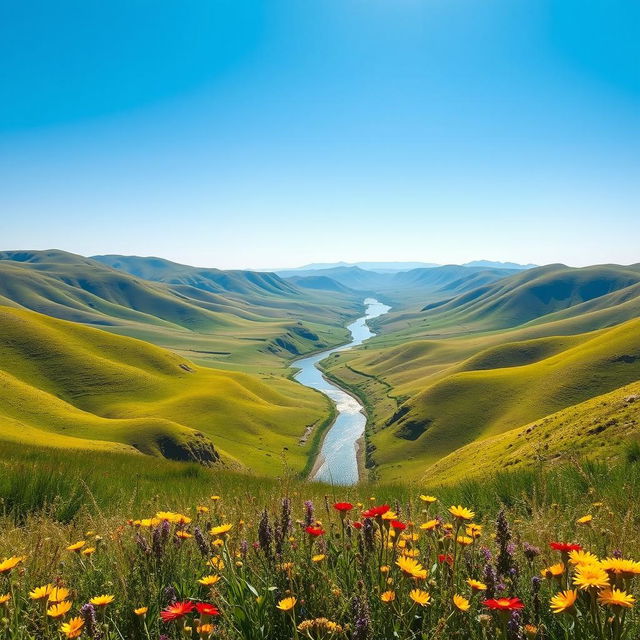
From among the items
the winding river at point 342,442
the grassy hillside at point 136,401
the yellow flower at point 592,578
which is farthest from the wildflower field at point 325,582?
the grassy hillside at point 136,401

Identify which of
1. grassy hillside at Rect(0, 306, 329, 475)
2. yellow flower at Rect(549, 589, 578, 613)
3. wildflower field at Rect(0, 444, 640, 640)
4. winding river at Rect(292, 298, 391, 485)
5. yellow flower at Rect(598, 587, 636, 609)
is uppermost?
yellow flower at Rect(598, 587, 636, 609)

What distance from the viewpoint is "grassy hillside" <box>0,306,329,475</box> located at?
77.1m

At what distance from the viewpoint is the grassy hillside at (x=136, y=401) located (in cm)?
7712

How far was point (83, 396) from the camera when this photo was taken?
102875 millimetres

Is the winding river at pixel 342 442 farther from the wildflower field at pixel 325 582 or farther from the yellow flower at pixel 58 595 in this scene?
the yellow flower at pixel 58 595

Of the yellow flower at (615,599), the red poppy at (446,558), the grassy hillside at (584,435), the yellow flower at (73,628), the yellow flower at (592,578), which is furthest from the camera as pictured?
the grassy hillside at (584,435)

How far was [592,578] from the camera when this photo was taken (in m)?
2.38

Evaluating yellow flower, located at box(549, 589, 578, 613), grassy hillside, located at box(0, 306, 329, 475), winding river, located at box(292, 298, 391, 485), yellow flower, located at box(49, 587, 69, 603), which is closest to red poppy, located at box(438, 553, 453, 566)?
yellow flower, located at box(549, 589, 578, 613)

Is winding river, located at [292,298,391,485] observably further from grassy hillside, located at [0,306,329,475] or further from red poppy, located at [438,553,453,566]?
red poppy, located at [438,553,453,566]

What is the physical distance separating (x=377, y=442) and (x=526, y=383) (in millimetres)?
38107

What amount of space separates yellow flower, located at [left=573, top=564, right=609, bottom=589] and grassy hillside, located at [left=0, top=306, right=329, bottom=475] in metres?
78.5

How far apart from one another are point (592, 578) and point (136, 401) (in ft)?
382

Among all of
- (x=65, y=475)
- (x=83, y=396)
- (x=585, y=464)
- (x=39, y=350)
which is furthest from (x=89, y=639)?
(x=39, y=350)

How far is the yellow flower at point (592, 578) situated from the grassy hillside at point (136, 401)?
78505mm
